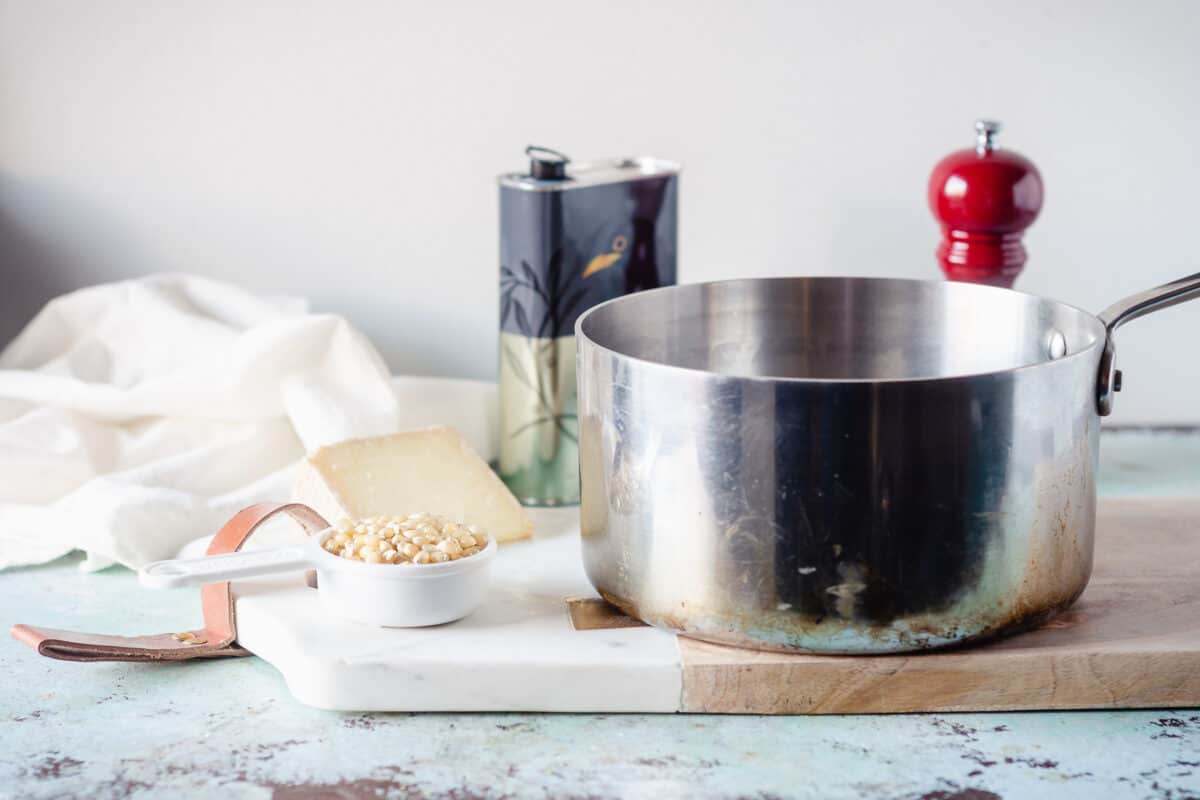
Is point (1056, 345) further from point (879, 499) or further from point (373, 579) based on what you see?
point (373, 579)

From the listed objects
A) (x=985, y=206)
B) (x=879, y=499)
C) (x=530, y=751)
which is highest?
(x=985, y=206)

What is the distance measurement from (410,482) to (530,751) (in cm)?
31

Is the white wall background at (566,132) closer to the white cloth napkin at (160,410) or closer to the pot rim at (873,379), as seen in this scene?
the white cloth napkin at (160,410)

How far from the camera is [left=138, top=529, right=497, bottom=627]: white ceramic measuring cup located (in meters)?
0.75

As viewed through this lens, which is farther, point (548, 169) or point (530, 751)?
point (548, 169)

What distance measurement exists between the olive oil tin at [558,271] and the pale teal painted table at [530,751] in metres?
0.35

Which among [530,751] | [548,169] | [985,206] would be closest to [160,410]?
[548,169]

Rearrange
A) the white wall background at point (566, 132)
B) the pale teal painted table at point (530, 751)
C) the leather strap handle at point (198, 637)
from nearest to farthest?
the pale teal painted table at point (530, 751)
the leather strap handle at point (198, 637)
the white wall background at point (566, 132)

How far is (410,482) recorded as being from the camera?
939 mm

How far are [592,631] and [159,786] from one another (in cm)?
24

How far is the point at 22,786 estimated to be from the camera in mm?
636

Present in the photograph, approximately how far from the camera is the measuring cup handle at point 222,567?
2.37 ft

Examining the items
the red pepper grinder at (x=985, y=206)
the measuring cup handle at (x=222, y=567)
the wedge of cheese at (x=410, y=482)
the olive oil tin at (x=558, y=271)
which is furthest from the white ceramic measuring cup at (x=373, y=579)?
the red pepper grinder at (x=985, y=206)

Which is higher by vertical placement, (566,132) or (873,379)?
(566,132)
